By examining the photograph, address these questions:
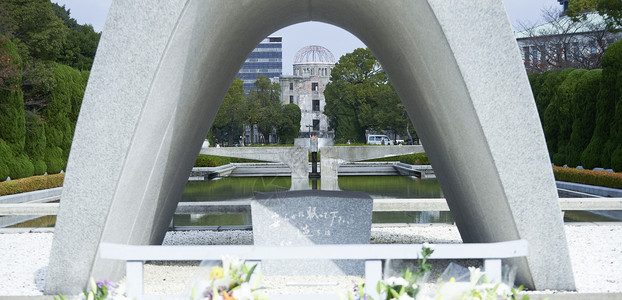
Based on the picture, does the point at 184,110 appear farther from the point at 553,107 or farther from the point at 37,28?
the point at 37,28

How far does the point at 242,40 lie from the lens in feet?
20.5

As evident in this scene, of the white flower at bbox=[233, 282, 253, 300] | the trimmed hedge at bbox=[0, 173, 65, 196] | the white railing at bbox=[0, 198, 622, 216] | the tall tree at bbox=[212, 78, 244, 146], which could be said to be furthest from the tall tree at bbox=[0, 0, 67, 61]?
the white flower at bbox=[233, 282, 253, 300]

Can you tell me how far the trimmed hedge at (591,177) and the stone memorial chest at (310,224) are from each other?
41.2ft

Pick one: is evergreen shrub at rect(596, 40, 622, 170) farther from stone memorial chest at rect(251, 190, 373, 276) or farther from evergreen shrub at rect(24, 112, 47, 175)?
evergreen shrub at rect(24, 112, 47, 175)

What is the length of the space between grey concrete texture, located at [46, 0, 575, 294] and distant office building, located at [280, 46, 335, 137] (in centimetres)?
6290

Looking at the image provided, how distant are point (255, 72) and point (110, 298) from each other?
9794 cm

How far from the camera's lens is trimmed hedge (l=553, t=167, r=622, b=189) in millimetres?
15769

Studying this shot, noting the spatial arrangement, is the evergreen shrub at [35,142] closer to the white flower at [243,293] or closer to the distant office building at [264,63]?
the white flower at [243,293]

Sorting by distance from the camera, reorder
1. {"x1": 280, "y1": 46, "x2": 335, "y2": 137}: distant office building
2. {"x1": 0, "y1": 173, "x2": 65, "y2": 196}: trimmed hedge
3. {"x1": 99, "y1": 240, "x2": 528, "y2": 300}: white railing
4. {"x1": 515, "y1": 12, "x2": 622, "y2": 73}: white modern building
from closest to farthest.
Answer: {"x1": 99, "y1": 240, "x2": 528, "y2": 300}: white railing, {"x1": 0, "y1": 173, "x2": 65, "y2": 196}: trimmed hedge, {"x1": 515, "y1": 12, "x2": 622, "y2": 73}: white modern building, {"x1": 280, "y1": 46, "x2": 335, "y2": 137}: distant office building

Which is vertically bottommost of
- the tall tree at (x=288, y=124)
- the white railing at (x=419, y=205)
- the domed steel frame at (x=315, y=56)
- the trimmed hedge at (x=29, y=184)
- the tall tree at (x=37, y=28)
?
the trimmed hedge at (x=29, y=184)

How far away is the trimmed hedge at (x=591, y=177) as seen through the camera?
51.7 ft

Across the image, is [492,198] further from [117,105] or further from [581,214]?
[581,214]

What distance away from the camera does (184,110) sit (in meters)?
5.06

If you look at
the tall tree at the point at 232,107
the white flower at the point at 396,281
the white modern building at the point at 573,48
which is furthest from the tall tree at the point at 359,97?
the white flower at the point at 396,281
